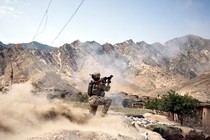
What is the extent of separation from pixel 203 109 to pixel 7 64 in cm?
8301

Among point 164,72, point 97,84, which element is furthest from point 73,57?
point 97,84

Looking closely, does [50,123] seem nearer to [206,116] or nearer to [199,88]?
[206,116]

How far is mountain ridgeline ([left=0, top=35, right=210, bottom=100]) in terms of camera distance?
109 m

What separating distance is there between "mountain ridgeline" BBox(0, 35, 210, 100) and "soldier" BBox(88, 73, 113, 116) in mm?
70843

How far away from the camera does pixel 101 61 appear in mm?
149125

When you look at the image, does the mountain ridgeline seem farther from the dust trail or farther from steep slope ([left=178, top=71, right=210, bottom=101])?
the dust trail

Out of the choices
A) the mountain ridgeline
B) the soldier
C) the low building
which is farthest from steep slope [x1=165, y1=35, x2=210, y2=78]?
the soldier

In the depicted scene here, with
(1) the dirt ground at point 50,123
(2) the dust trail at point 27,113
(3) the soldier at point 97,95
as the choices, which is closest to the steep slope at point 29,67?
(2) the dust trail at point 27,113

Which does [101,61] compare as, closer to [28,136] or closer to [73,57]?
[73,57]

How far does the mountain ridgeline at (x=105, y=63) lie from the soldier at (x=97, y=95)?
7084 centimetres

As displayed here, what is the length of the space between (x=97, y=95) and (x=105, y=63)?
135126 millimetres

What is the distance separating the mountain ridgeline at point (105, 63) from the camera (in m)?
109

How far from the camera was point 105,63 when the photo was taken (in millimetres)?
149750

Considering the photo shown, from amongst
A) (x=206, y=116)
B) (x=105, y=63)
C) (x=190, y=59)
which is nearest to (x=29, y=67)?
(x=105, y=63)
